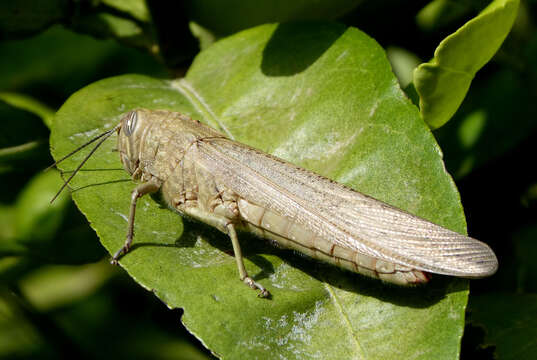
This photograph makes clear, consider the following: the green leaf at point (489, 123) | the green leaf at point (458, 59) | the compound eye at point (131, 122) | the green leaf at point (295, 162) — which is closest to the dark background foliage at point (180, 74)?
the green leaf at point (489, 123)

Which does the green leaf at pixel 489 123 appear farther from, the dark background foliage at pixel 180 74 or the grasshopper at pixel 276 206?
the grasshopper at pixel 276 206

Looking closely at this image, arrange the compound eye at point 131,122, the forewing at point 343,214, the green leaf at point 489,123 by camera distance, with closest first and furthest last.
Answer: the forewing at point 343,214
the compound eye at point 131,122
the green leaf at point 489,123

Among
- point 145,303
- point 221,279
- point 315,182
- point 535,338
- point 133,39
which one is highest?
point 133,39

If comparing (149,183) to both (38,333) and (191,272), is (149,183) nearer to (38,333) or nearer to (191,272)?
(191,272)

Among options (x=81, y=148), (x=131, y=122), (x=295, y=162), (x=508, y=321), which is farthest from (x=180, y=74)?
(x=508, y=321)

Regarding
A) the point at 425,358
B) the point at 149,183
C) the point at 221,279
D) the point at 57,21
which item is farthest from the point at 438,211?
the point at 57,21

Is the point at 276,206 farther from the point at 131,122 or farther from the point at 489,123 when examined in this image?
the point at 489,123
